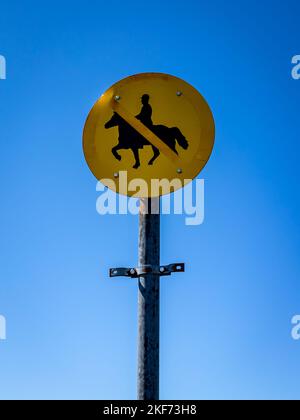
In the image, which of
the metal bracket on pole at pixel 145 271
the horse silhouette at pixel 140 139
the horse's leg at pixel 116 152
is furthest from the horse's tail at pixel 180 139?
the metal bracket on pole at pixel 145 271

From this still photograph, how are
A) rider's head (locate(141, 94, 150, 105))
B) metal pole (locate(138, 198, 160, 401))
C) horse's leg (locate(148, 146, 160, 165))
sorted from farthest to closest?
1. rider's head (locate(141, 94, 150, 105))
2. horse's leg (locate(148, 146, 160, 165))
3. metal pole (locate(138, 198, 160, 401))

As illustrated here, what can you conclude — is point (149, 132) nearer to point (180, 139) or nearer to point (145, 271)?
point (180, 139)

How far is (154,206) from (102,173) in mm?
406

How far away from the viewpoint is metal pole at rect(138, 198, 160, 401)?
3.04m

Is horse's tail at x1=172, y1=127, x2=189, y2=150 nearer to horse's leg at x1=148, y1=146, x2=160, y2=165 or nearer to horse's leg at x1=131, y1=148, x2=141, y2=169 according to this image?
horse's leg at x1=148, y1=146, x2=160, y2=165

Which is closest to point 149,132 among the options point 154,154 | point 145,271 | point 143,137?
point 143,137

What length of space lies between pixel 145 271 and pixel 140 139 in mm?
816

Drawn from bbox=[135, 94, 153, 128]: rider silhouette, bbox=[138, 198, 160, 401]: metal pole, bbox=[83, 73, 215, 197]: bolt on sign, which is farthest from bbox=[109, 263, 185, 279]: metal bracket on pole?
bbox=[135, 94, 153, 128]: rider silhouette

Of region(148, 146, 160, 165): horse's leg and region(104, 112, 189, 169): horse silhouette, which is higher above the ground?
region(104, 112, 189, 169): horse silhouette

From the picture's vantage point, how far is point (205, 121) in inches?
141

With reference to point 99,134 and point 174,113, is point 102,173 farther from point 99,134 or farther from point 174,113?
point 174,113

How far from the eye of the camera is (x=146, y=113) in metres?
3.54
